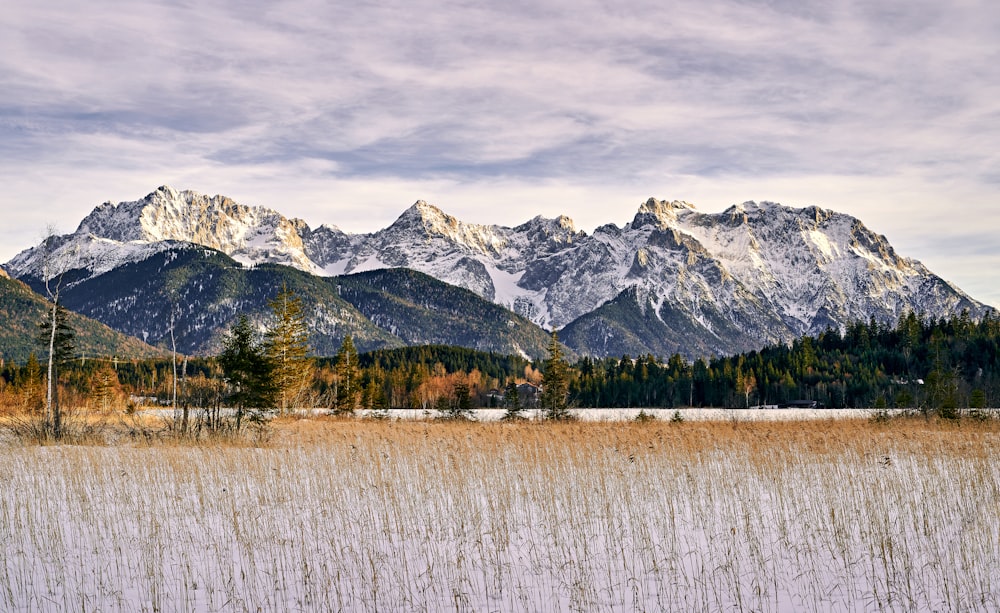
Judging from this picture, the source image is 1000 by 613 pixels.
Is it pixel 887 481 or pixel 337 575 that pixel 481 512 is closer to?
pixel 337 575

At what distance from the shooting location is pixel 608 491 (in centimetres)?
1434

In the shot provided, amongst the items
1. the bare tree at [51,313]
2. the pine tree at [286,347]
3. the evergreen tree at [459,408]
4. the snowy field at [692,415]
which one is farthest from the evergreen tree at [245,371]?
the evergreen tree at [459,408]

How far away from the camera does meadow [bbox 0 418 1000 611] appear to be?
8.52 m

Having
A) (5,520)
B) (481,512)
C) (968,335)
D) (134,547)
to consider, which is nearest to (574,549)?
(481,512)

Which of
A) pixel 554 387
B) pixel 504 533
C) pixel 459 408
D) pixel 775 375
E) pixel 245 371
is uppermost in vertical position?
pixel 245 371

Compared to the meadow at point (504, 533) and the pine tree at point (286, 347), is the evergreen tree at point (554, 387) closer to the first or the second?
the pine tree at point (286, 347)

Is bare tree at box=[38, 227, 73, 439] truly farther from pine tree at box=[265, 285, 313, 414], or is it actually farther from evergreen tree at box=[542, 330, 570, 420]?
evergreen tree at box=[542, 330, 570, 420]

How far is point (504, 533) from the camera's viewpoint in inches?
446

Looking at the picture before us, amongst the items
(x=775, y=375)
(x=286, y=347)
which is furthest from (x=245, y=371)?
(x=775, y=375)

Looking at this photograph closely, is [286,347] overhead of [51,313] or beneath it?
beneath

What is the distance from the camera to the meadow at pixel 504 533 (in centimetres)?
852

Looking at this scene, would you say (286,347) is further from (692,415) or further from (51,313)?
(692,415)

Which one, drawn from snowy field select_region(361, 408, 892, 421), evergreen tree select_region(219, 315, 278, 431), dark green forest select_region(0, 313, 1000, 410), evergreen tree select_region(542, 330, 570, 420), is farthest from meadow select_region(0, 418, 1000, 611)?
dark green forest select_region(0, 313, 1000, 410)

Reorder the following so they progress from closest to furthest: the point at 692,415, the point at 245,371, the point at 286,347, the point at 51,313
Answer: 1. the point at 51,313
2. the point at 245,371
3. the point at 692,415
4. the point at 286,347
